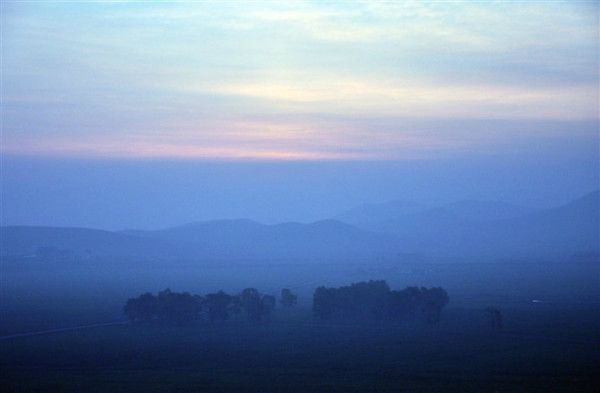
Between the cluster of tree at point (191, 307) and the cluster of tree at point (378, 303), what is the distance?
13.6 feet

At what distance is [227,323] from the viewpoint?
6125 centimetres

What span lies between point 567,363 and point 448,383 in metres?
7.00

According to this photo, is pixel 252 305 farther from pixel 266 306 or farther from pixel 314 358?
pixel 314 358

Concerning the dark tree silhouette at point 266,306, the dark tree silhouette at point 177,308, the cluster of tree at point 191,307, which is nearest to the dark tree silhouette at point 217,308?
the cluster of tree at point 191,307

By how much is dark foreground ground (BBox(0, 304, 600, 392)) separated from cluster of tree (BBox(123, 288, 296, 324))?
125cm

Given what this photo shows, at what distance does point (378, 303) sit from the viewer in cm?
6197

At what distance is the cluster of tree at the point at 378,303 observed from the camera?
6097 cm

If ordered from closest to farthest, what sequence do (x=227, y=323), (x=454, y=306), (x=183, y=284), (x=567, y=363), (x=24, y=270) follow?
(x=567, y=363) → (x=227, y=323) → (x=454, y=306) → (x=183, y=284) → (x=24, y=270)

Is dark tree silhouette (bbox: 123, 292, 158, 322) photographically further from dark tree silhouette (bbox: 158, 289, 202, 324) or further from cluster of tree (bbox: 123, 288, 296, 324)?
dark tree silhouette (bbox: 158, 289, 202, 324)

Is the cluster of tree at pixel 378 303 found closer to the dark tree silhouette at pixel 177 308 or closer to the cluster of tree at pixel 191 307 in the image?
the cluster of tree at pixel 191 307

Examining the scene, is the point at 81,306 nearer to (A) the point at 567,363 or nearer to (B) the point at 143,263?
(A) the point at 567,363

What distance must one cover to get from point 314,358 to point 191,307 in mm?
17399

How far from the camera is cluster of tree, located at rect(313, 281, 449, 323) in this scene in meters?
61.0

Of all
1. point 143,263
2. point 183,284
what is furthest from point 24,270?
point 183,284
